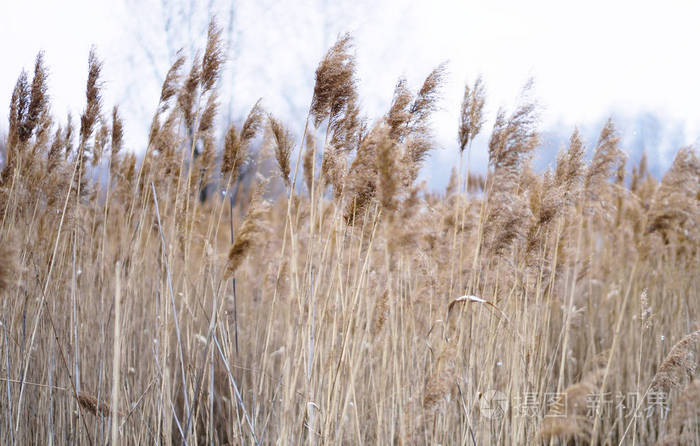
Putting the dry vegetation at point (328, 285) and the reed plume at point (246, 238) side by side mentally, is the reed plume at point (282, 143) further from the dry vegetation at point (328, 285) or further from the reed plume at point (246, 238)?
the reed plume at point (246, 238)

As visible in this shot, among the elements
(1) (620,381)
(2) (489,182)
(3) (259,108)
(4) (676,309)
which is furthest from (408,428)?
(4) (676,309)

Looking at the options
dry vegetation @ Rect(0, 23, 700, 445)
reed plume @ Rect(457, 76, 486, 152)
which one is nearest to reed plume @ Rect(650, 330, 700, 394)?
dry vegetation @ Rect(0, 23, 700, 445)

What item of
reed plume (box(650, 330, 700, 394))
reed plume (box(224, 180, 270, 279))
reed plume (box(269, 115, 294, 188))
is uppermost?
reed plume (box(269, 115, 294, 188))

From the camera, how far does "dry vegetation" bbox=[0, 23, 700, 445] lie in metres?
1.71

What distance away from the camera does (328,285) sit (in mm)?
2203

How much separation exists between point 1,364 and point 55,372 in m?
0.21

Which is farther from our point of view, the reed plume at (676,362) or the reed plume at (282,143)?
the reed plume at (282,143)

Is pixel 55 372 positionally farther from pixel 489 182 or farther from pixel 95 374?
pixel 489 182

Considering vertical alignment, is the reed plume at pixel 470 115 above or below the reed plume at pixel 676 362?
above

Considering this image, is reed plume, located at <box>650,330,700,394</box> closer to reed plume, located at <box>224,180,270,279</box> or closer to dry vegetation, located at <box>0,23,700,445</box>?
dry vegetation, located at <box>0,23,700,445</box>

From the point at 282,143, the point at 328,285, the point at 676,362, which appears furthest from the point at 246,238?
the point at 676,362

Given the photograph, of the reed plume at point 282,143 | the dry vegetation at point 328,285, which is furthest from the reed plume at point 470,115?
the reed plume at point 282,143

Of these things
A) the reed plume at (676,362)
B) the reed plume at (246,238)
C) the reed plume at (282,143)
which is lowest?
the reed plume at (676,362)

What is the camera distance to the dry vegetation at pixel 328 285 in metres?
1.71
